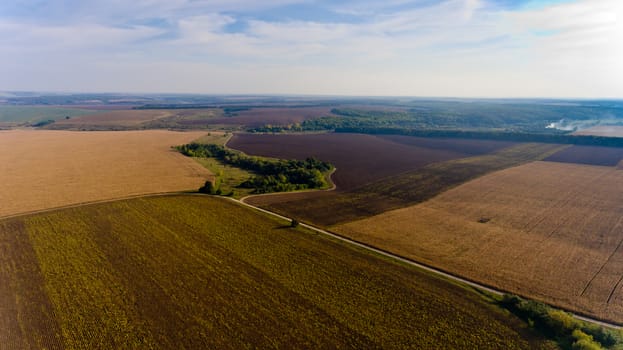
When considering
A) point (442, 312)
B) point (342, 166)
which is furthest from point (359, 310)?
point (342, 166)

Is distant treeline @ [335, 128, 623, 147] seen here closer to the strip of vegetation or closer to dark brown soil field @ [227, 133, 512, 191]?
dark brown soil field @ [227, 133, 512, 191]

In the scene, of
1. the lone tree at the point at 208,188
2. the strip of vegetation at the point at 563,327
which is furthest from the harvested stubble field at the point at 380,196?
the strip of vegetation at the point at 563,327

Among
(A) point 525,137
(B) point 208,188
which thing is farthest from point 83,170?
(A) point 525,137

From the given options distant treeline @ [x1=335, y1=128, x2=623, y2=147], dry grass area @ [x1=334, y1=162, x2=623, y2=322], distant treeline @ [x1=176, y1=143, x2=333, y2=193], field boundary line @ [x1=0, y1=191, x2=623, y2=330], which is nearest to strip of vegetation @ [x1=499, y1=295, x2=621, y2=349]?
field boundary line @ [x1=0, y1=191, x2=623, y2=330]

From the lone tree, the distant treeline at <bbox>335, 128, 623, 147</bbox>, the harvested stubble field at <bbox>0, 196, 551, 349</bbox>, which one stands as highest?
the distant treeline at <bbox>335, 128, 623, 147</bbox>

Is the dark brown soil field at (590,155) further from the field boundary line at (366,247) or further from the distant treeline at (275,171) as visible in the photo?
the field boundary line at (366,247)

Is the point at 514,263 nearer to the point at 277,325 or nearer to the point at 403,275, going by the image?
the point at 403,275
